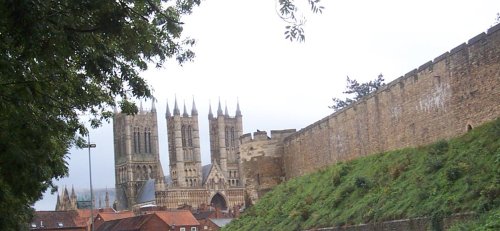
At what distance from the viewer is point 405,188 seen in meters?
23.8

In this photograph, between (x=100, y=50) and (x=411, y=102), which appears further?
(x=411, y=102)

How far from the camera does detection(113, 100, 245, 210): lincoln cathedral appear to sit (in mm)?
142875

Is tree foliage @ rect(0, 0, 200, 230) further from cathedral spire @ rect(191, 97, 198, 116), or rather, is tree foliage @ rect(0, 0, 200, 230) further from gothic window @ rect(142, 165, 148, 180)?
cathedral spire @ rect(191, 97, 198, 116)

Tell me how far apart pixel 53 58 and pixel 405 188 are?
49.6 ft

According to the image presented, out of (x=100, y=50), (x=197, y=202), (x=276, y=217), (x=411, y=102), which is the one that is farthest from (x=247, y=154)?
(x=197, y=202)

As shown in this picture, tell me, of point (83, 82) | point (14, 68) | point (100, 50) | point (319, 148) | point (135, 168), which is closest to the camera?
point (14, 68)

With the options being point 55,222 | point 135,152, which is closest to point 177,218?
point 55,222

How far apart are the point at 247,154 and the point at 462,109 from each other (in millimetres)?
21512

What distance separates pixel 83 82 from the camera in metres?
15.8

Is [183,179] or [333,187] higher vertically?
[183,179]

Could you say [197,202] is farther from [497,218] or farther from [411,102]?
[497,218]

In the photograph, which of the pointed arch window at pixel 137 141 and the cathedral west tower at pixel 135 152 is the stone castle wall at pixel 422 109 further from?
the pointed arch window at pixel 137 141

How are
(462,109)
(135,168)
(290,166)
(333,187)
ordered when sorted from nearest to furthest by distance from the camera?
(462,109), (333,187), (290,166), (135,168)

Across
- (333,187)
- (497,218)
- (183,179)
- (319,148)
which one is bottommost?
(497,218)
